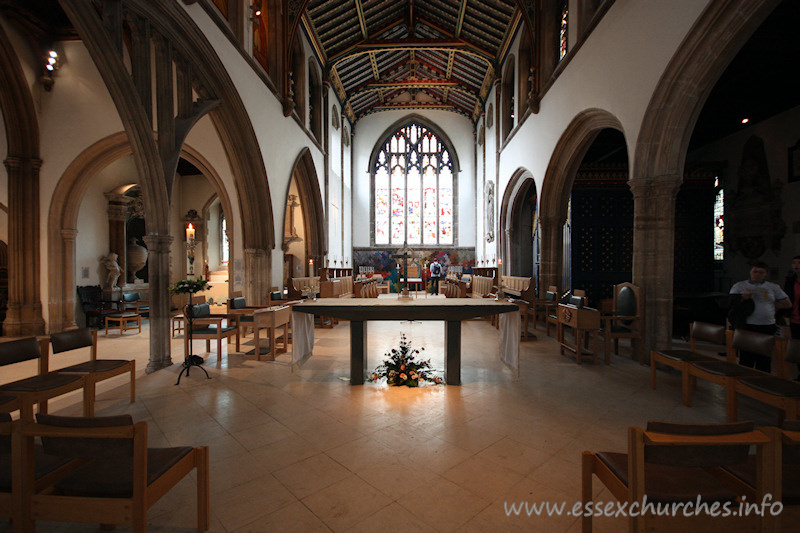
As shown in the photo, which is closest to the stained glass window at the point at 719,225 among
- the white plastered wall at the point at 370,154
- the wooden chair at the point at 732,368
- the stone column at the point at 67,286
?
the wooden chair at the point at 732,368

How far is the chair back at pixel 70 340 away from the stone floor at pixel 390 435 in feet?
2.11

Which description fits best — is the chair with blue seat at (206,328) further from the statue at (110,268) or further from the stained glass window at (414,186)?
the stained glass window at (414,186)

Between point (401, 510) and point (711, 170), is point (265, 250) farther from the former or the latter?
point (711, 170)

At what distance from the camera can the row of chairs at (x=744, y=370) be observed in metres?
2.73

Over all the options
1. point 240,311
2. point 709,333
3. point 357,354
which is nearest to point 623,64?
point 709,333

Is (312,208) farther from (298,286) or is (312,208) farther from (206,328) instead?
(206,328)

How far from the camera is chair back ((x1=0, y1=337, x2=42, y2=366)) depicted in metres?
2.86

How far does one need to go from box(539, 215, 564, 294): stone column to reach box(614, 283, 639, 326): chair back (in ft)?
11.3

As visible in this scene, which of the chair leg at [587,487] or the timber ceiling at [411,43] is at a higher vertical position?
the timber ceiling at [411,43]

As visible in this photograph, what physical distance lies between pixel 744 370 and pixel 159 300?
6.41 m

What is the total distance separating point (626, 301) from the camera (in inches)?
209

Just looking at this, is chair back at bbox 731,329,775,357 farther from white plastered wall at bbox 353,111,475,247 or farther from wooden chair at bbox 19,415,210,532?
white plastered wall at bbox 353,111,475,247

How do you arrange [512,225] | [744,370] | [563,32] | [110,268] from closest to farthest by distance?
[744,370]
[563,32]
[110,268]
[512,225]

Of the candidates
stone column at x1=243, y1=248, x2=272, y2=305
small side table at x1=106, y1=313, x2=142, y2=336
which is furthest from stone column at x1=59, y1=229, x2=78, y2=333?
stone column at x1=243, y1=248, x2=272, y2=305
